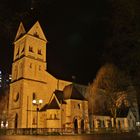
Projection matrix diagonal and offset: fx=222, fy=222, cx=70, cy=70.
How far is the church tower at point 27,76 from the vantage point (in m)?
49.5

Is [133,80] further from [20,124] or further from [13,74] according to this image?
[13,74]

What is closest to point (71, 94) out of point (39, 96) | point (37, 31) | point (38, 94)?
point (39, 96)

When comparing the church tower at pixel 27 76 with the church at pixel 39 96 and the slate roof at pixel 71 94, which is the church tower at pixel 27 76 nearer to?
the church at pixel 39 96

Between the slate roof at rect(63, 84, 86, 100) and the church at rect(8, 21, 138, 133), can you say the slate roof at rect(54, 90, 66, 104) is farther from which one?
the slate roof at rect(63, 84, 86, 100)

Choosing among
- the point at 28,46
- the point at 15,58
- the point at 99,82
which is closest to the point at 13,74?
the point at 15,58

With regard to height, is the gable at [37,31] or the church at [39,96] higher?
the gable at [37,31]

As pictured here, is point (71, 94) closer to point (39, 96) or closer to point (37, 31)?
point (39, 96)

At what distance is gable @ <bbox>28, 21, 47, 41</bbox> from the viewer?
185 feet

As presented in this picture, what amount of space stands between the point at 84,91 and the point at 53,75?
37.5ft

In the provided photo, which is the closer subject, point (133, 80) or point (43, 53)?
point (133, 80)

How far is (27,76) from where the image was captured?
52.3m

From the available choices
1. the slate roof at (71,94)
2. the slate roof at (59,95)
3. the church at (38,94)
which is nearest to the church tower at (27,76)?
the church at (38,94)

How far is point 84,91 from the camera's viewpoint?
208 feet

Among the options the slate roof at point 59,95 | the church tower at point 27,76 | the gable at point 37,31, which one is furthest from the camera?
the gable at point 37,31
